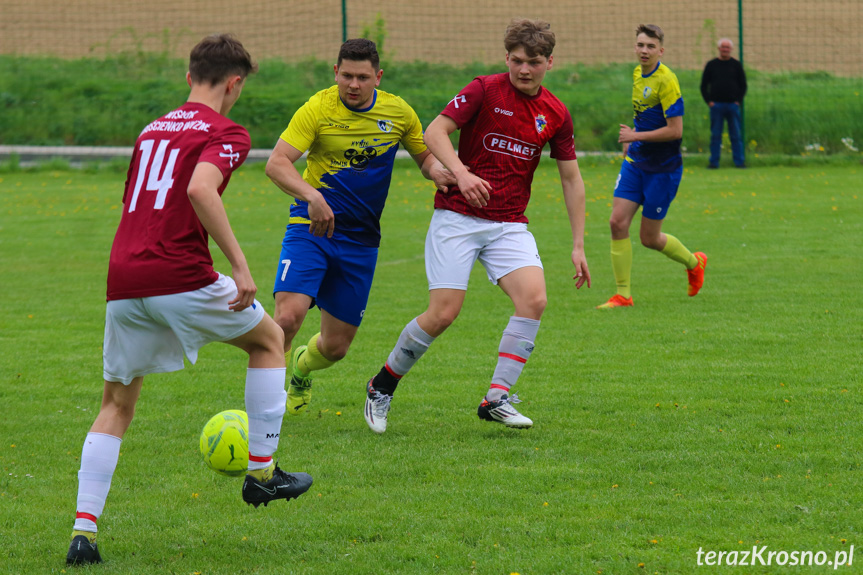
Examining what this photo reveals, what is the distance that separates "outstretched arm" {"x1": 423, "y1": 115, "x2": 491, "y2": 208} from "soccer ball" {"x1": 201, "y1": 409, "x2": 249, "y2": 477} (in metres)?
1.76

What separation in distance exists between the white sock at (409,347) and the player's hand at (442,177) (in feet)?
2.60

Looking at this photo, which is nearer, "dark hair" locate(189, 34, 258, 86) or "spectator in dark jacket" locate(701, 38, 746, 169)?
"dark hair" locate(189, 34, 258, 86)

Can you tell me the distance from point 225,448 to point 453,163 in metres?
2.04

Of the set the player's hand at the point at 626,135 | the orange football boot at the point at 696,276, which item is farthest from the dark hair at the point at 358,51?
the orange football boot at the point at 696,276

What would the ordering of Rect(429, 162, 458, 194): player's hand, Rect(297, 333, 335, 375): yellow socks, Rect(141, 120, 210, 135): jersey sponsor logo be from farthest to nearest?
Rect(297, 333, 335, 375): yellow socks → Rect(429, 162, 458, 194): player's hand → Rect(141, 120, 210, 135): jersey sponsor logo

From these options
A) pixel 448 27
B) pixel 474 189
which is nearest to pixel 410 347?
pixel 474 189

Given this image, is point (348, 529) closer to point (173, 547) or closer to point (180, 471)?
point (173, 547)

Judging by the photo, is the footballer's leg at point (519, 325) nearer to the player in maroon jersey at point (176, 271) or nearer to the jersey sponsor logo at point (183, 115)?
the player in maroon jersey at point (176, 271)

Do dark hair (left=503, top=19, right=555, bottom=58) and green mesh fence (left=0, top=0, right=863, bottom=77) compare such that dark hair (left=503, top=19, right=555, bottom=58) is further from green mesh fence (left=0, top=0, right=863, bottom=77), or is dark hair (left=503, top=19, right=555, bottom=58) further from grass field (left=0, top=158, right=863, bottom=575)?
green mesh fence (left=0, top=0, right=863, bottom=77)

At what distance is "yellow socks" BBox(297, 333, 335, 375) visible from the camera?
6.14 metres

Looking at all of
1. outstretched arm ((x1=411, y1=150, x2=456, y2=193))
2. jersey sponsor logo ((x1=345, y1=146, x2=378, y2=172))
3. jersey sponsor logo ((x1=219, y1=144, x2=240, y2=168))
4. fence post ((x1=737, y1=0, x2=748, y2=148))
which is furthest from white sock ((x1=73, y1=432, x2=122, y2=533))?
fence post ((x1=737, y1=0, x2=748, y2=148))

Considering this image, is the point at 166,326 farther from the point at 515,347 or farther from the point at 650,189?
the point at 650,189

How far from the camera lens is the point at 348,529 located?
4234mm

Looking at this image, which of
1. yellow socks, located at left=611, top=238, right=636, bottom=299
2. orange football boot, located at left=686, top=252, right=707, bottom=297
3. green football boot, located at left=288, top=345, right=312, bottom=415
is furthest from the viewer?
orange football boot, located at left=686, top=252, right=707, bottom=297
